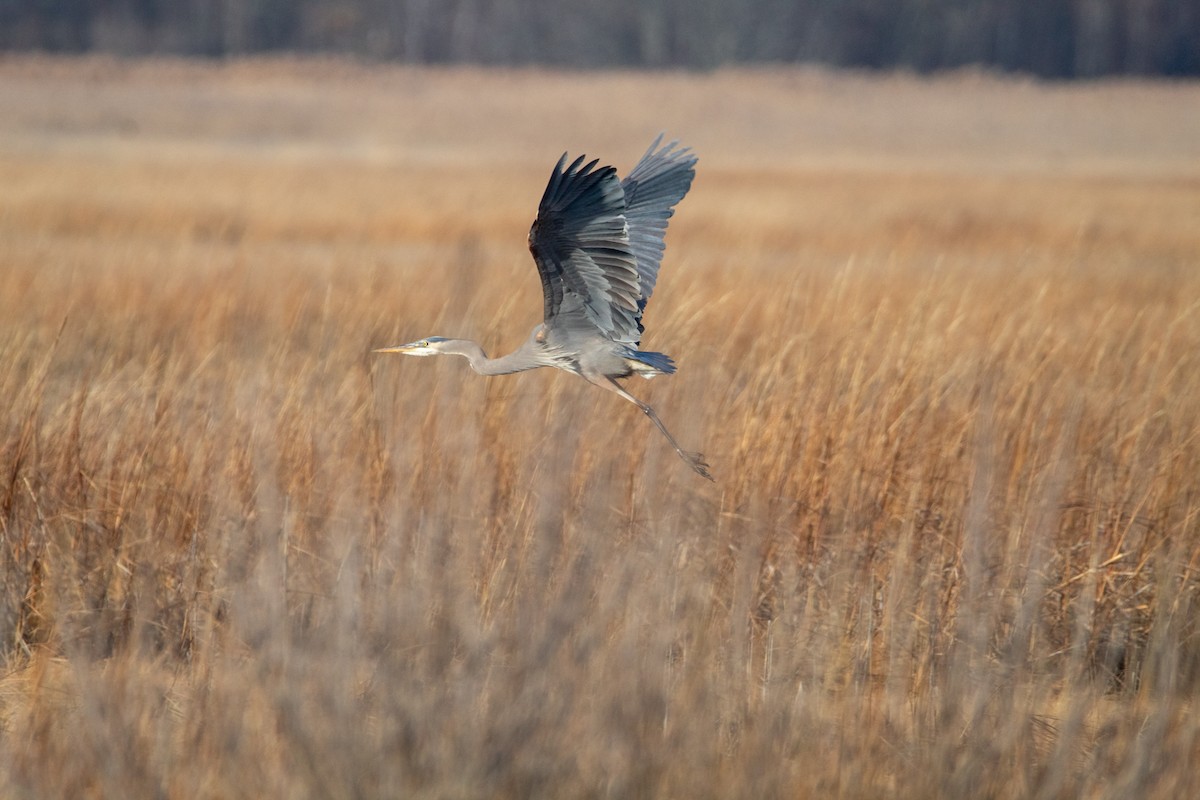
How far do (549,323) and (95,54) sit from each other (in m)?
28.7

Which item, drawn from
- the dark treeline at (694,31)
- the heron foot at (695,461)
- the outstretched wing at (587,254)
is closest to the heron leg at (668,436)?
the heron foot at (695,461)

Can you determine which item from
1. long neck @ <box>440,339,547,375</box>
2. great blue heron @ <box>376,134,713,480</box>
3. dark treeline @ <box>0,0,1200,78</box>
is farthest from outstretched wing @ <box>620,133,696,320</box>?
dark treeline @ <box>0,0,1200,78</box>

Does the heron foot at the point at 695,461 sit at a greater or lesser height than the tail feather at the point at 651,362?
lesser

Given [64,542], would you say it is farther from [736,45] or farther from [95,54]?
[736,45]

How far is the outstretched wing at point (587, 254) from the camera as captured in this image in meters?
3.65

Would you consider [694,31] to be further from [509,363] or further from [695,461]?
[695,461]

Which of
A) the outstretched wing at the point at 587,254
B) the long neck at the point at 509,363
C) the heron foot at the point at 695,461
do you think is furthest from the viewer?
the long neck at the point at 509,363

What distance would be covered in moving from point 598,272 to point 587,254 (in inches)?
3.2

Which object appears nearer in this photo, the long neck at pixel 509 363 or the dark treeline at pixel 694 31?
the long neck at pixel 509 363

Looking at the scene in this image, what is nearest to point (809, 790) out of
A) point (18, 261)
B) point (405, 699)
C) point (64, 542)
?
point (405, 699)

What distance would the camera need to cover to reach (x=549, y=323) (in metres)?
4.07

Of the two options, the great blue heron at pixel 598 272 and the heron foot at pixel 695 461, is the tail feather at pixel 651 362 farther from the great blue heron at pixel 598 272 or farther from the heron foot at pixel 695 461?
the heron foot at pixel 695 461

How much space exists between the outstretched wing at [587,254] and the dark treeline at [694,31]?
29.1m

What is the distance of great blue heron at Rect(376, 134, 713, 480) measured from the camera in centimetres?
368
